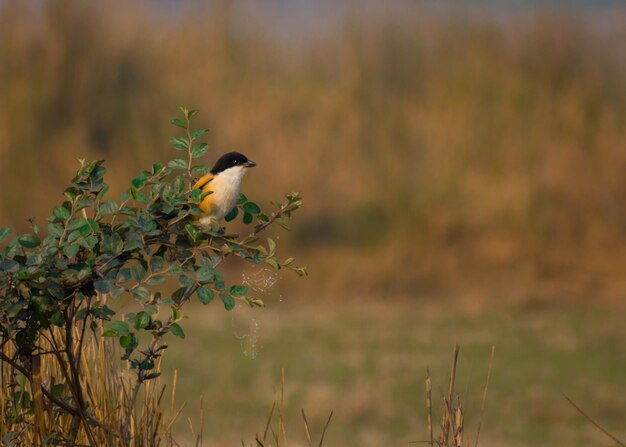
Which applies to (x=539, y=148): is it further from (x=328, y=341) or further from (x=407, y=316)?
(x=328, y=341)

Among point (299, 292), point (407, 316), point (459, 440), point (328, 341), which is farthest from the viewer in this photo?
point (299, 292)

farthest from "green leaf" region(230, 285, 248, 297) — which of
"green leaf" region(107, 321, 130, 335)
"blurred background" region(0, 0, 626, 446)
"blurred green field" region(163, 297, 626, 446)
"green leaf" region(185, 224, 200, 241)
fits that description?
"blurred background" region(0, 0, 626, 446)

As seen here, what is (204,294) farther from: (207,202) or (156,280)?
(207,202)

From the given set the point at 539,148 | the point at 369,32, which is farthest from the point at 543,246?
the point at 369,32

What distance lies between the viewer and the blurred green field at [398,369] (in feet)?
25.9

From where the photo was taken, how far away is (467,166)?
12.8 metres

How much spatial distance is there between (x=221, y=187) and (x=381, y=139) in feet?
31.5

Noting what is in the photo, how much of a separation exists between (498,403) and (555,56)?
5719 mm

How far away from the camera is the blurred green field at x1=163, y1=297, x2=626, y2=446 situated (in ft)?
25.9

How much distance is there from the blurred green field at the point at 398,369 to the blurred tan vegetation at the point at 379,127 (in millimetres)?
787

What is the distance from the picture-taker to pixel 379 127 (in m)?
13.0

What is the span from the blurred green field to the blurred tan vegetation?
0.79 m

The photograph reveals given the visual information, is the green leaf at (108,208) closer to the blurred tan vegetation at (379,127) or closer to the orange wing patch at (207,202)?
the orange wing patch at (207,202)

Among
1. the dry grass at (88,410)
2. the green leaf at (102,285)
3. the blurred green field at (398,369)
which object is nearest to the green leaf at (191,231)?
the green leaf at (102,285)
